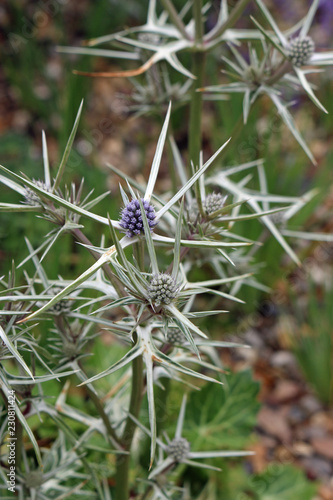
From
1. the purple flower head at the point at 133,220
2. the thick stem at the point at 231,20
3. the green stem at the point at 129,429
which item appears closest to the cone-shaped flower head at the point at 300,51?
the thick stem at the point at 231,20

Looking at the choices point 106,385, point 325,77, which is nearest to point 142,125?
point 325,77

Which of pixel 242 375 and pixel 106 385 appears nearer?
pixel 242 375

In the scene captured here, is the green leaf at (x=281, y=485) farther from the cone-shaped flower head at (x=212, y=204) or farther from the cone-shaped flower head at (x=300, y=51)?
the cone-shaped flower head at (x=300, y=51)

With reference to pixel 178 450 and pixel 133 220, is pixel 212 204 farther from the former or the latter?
pixel 178 450

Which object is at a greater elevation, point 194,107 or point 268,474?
point 194,107

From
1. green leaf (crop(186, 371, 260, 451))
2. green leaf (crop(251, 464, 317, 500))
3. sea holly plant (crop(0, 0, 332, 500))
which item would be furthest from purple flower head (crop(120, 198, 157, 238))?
green leaf (crop(251, 464, 317, 500))

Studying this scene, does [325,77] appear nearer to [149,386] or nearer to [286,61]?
[286,61]

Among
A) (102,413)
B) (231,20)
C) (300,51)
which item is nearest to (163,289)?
(102,413)
